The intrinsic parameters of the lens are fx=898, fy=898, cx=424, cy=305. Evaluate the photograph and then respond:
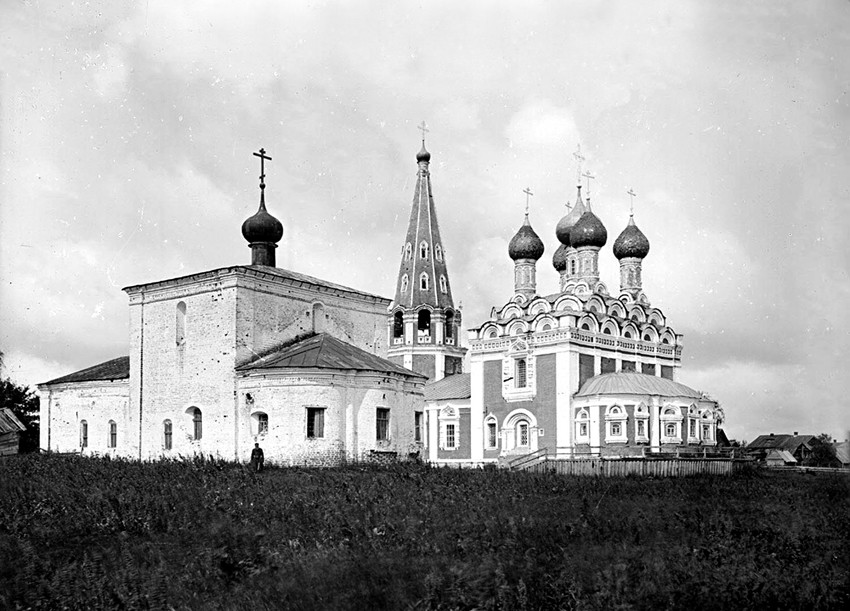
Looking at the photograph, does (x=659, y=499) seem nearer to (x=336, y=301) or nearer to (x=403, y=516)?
(x=403, y=516)

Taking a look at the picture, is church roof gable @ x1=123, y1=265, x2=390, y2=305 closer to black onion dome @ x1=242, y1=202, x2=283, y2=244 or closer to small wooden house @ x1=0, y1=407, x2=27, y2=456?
black onion dome @ x1=242, y1=202, x2=283, y2=244

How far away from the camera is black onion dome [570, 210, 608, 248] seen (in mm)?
39938

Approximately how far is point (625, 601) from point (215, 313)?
15.5m

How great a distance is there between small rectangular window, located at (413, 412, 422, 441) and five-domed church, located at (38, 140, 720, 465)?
0.03m

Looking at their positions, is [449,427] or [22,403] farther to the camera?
[449,427]

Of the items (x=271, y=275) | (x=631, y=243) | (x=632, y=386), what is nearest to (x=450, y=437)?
(x=632, y=386)

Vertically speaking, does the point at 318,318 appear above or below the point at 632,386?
above

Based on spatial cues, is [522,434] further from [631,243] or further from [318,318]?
[318,318]

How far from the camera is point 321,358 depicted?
797 inches

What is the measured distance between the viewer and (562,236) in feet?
143

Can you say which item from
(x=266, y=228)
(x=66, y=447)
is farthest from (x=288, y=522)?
(x=66, y=447)

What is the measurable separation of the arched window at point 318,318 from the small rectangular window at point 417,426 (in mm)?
3346

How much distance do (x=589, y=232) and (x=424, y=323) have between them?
1091 centimetres

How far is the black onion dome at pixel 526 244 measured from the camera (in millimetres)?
43656
